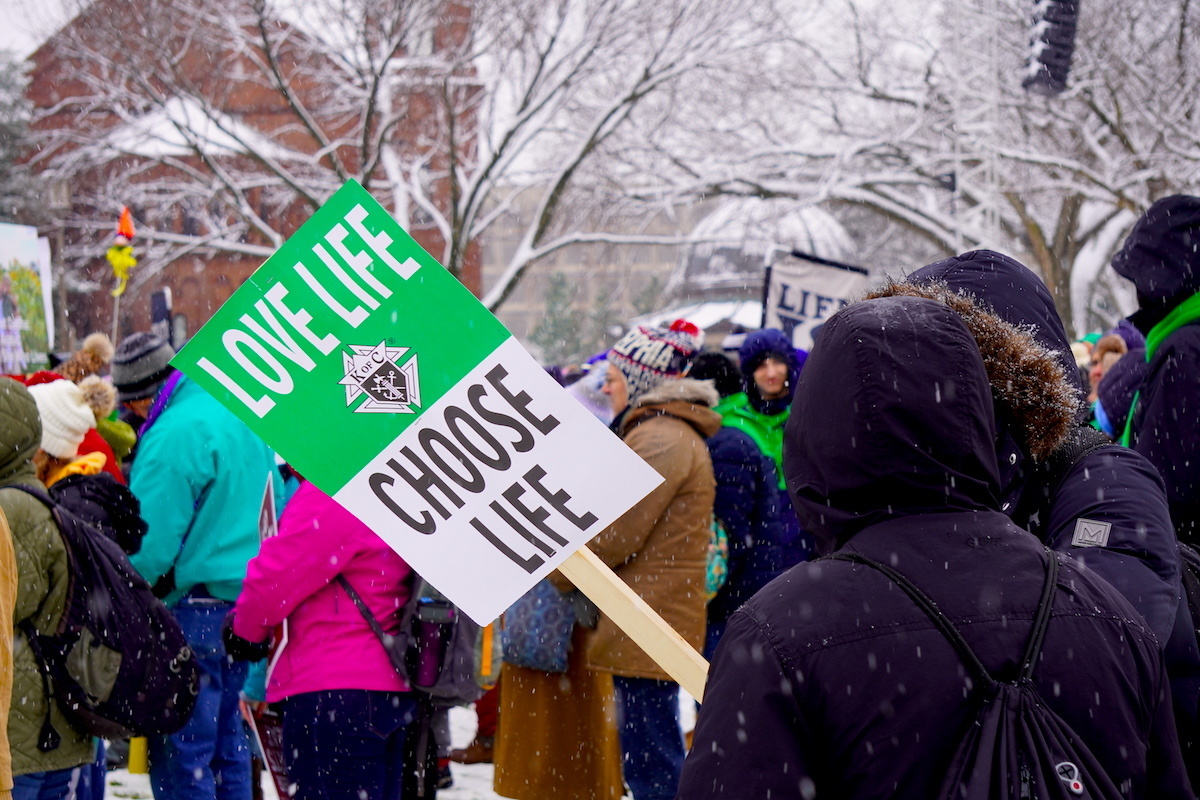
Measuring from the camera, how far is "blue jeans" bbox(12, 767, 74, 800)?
11.4ft

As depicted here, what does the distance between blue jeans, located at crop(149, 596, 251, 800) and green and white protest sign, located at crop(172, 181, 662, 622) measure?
2686mm

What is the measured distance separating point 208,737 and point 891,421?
3966mm

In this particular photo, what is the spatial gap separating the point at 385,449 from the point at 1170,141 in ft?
60.7

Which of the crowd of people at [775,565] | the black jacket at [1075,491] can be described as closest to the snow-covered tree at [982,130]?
the crowd of people at [775,565]

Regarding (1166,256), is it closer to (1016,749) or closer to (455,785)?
(1016,749)

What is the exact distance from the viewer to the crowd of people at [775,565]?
150cm

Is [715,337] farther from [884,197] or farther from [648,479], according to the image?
[648,479]

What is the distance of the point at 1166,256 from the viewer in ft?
11.0

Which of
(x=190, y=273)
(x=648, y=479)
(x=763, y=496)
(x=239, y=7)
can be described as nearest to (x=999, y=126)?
(x=239, y=7)

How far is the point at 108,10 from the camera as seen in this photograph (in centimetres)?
1516

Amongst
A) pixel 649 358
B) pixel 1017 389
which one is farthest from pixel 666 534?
pixel 1017 389

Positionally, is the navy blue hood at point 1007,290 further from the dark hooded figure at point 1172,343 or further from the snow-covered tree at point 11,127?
the snow-covered tree at point 11,127

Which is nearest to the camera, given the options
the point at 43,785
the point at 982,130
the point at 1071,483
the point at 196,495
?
the point at 1071,483

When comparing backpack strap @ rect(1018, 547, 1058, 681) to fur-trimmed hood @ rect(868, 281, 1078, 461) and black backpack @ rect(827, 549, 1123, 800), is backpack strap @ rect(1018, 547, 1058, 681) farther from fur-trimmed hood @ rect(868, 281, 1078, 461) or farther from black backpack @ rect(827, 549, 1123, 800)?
fur-trimmed hood @ rect(868, 281, 1078, 461)
